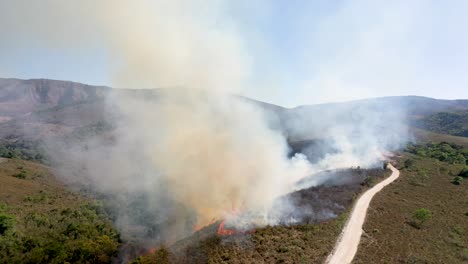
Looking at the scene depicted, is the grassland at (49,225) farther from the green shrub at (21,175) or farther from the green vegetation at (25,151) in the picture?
the green vegetation at (25,151)

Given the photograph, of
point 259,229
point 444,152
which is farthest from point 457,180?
point 259,229

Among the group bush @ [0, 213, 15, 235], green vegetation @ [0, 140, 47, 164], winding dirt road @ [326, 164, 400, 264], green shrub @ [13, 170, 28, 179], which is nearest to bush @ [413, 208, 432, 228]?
winding dirt road @ [326, 164, 400, 264]

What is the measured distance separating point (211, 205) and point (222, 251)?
15.8 m

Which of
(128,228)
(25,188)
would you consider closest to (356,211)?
(128,228)

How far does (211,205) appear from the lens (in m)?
46.5

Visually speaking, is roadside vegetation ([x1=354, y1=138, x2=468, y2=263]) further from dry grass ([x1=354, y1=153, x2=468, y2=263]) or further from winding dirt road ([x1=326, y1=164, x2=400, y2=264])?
winding dirt road ([x1=326, y1=164, x2=400, y2=264])

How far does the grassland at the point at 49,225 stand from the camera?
37.2 metres

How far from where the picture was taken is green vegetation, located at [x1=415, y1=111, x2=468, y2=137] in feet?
551

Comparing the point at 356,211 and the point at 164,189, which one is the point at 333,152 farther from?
the point at 164,189

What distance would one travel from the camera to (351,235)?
36.4 metres

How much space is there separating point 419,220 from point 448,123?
174 metres

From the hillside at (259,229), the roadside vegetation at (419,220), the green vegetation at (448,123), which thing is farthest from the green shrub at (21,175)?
the green vegetation at (448,123)

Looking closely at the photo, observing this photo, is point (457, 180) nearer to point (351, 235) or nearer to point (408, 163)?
point (408, 163)

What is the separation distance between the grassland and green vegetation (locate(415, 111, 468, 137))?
176 metres
